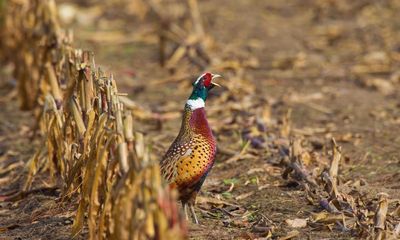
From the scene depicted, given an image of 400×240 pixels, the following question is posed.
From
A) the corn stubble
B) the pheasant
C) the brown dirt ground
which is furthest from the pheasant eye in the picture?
the brown dirt ground

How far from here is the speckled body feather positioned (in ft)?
15.8

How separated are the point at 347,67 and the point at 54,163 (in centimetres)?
482

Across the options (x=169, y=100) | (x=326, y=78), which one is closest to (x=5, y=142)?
(x=169, y=100)

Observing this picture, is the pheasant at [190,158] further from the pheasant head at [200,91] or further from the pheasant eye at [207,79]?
the pheasant eye at [207,79]

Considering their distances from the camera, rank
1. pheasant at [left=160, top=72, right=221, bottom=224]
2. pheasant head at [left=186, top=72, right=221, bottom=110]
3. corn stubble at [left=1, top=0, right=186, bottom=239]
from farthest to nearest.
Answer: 1. pheasant head at [left=186, top=72, right=221, bottom=110]
2. pheasant at [left=160, top=72, right=221, bottom=224]
3. corn stubble at [left=1, top=0, right=186, bottom=239]

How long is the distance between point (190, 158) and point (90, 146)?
56 centimetres

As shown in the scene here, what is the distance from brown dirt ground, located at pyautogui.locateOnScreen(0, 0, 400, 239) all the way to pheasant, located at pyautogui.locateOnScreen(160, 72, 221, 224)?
0.22 meters

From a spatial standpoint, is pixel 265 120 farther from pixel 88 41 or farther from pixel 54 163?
pixel 88 41

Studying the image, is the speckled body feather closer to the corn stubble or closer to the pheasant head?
the pheasant head

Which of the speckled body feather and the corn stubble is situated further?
the speckled body feather

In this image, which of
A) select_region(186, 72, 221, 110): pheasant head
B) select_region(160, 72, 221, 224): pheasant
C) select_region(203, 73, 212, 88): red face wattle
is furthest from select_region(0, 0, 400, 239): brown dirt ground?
select_region(203, 73, 212, 88): red face wattle

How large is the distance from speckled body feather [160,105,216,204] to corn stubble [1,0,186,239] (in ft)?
1.06

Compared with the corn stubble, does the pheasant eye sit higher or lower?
higher

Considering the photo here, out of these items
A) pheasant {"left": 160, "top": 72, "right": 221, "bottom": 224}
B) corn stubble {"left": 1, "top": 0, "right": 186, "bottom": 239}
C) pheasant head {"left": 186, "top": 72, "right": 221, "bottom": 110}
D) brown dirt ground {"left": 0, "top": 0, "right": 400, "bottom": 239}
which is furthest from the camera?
brown dirt ground {"left": 0, "top": 0, "right": 400, "bottom": 239}
